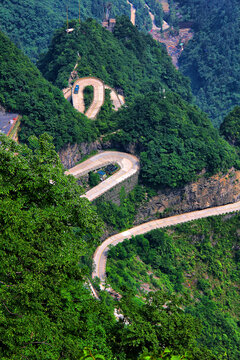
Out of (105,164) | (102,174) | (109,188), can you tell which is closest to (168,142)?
(105,164)

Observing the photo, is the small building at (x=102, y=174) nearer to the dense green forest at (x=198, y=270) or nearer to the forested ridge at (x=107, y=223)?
the forested ridge at (x=107, y=223)

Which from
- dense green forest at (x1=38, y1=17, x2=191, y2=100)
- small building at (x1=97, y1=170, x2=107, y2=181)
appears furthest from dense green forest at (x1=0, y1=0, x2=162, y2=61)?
small building at (x1=97, y1=170, x2=107, y2=181)

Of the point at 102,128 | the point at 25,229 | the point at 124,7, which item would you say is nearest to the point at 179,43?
the point at 124,7

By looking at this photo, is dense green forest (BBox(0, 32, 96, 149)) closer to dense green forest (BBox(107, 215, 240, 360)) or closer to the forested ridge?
the forested ridge

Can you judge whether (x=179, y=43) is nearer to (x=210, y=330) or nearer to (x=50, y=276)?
(x=210, y=330)

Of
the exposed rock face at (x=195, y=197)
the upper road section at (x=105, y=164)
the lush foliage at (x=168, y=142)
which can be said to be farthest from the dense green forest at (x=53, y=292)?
the lush foliage at (x=168, y=142)
